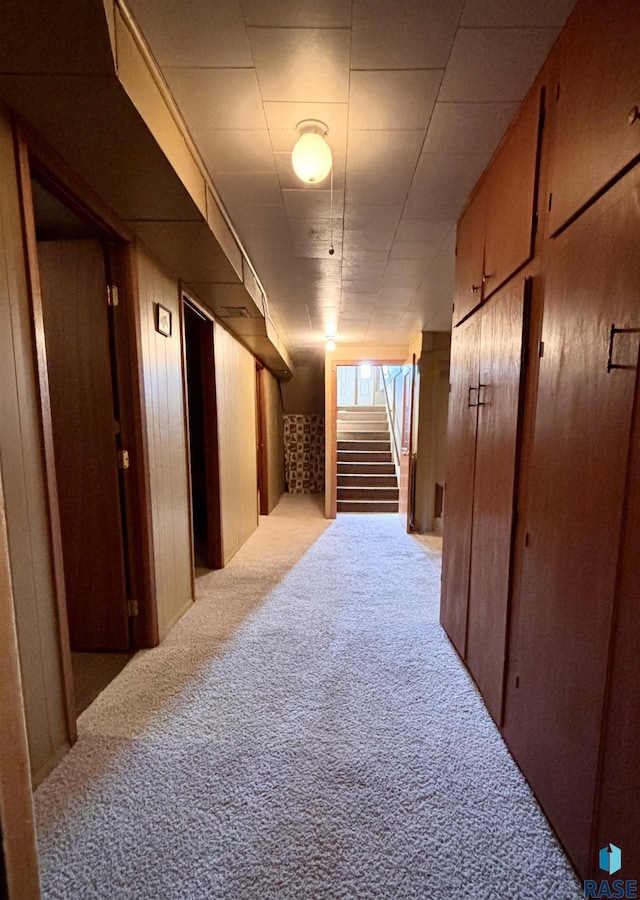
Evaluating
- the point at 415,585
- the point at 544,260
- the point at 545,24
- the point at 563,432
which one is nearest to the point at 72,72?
the point at 545,24

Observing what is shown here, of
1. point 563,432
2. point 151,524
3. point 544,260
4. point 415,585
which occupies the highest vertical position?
point 544,260

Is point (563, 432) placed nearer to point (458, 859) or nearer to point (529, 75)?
point (529, 75)

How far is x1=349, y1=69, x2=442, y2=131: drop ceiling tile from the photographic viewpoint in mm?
1167

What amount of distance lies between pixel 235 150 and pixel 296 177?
0.28 meters

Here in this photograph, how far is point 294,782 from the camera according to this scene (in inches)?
49.7

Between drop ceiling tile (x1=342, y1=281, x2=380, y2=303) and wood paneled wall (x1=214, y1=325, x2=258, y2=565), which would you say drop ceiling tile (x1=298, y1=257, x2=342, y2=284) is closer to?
drop ceiling tile (x1=342, y1=281, x2=380, y2=303)

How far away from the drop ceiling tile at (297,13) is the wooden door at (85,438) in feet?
3.91

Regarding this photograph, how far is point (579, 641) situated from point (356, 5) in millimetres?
1744

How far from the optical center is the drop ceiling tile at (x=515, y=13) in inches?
37.7

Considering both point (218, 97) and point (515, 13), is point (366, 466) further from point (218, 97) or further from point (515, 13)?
point (515, 13)

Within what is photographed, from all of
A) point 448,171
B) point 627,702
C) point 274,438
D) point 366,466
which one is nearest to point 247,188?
point 448,171

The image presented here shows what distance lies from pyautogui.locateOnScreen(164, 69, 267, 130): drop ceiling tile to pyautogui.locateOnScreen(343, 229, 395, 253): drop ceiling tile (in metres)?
0.82

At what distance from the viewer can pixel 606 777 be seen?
0.87m

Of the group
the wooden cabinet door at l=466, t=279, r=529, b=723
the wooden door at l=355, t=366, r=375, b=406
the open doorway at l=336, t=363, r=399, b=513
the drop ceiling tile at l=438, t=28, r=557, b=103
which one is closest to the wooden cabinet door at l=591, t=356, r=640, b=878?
the wooden cabinet door at l=466, t=279, r=529, b=723
